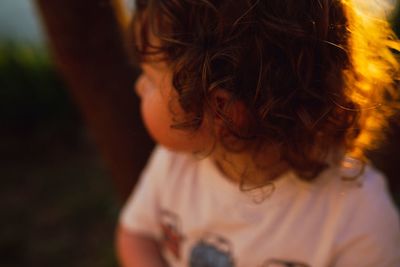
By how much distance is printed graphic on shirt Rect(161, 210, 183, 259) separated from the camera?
1.38 m

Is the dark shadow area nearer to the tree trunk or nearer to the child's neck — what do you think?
the tree trunk

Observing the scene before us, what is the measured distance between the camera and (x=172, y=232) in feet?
4.61

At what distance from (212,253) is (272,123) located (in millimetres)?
479

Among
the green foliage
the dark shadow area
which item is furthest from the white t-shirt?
the green foliage

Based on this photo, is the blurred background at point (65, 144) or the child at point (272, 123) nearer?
the child at point (272, 123)

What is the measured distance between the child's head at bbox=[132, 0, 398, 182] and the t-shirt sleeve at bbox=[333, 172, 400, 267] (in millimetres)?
133

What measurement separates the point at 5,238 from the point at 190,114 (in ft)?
7.33

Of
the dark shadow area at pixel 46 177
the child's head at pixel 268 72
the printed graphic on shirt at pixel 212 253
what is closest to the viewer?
the child's head at pixel 268 72

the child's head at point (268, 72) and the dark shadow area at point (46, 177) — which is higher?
the child's head at point (268, 72)

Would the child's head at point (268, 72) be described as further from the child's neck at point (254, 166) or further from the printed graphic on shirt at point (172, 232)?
the printed graphic on shirt at point (172, 232)

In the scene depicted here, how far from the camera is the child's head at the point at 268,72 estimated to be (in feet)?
3.14

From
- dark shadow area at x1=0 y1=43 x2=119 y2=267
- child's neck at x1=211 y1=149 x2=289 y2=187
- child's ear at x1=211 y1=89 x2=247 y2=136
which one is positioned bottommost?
dark shadow area at x1=0 y1=43 x2=119 y2=267

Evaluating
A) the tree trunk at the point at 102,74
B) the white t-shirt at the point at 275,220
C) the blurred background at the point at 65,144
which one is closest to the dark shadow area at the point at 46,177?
the blurred background at the point at 65,144

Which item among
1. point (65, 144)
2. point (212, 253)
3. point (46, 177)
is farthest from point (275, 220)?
point (65, 144)
